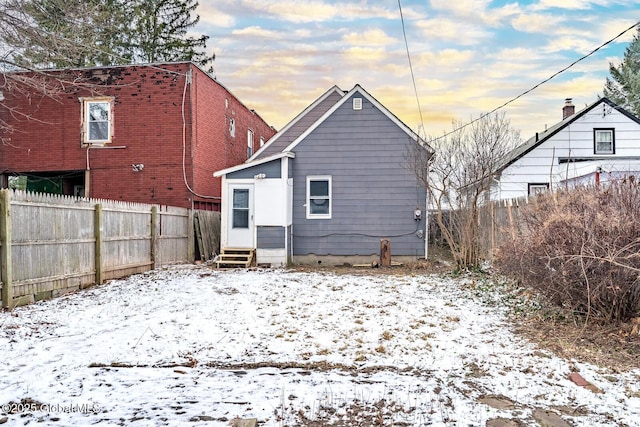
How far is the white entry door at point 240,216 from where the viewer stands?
1362 centimetres

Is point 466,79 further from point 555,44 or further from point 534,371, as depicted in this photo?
point 534,371

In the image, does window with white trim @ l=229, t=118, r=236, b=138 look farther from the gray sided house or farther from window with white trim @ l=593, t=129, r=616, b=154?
window with white trim @ l=593, t=129, r=616, b=154

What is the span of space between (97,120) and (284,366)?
46.1 ft

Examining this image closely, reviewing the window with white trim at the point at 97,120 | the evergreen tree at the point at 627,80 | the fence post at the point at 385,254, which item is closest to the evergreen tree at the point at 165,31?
the window with white trim at the point at 97,120

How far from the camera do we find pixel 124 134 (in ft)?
50.8

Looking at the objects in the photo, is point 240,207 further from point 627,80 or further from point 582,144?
point 627,80

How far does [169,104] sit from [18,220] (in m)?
8.52

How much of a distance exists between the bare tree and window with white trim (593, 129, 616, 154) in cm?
731

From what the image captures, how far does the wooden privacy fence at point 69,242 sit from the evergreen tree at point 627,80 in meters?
31.6

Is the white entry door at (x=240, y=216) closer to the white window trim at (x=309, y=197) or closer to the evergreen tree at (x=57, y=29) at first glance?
the white window trim at (x=309, y=197)

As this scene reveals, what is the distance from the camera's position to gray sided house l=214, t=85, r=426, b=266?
13695 millimetres

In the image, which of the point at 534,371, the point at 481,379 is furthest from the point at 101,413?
the point at 534,371

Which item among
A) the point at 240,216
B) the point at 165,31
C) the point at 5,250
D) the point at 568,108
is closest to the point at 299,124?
the point at 240,216

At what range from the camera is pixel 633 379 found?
14.3ft
